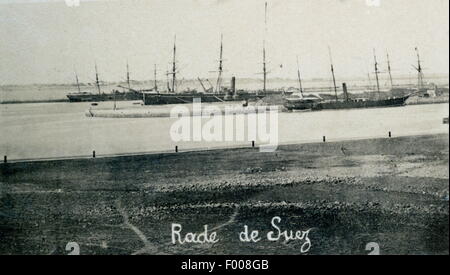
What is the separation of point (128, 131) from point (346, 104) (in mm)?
3219

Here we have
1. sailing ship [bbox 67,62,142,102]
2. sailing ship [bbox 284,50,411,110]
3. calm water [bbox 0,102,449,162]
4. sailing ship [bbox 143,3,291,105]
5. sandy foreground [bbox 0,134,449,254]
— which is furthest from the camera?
sailing ship [bbox 67,62,142,102]

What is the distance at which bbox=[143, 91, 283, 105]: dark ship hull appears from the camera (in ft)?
18.7

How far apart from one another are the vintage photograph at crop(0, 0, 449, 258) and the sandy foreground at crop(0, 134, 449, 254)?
2 centimetres

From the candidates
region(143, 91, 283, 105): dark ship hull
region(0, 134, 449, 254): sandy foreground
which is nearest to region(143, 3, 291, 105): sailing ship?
region(143, 91, 283, 105): dark ship hull

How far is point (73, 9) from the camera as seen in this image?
547cm

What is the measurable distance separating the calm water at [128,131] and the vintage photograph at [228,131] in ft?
0.07

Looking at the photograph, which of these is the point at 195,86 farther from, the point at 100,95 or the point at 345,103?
the point at 345,103

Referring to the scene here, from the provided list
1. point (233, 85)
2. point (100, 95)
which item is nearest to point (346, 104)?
point (233, 85)

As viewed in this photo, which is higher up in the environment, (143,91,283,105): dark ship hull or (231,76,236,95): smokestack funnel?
(231,76,236,95): smokestack funnel

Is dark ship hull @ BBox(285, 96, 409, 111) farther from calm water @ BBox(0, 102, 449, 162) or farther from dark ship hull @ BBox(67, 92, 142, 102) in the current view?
dark ship hull @ BBox(67, 92, 142, 102)
